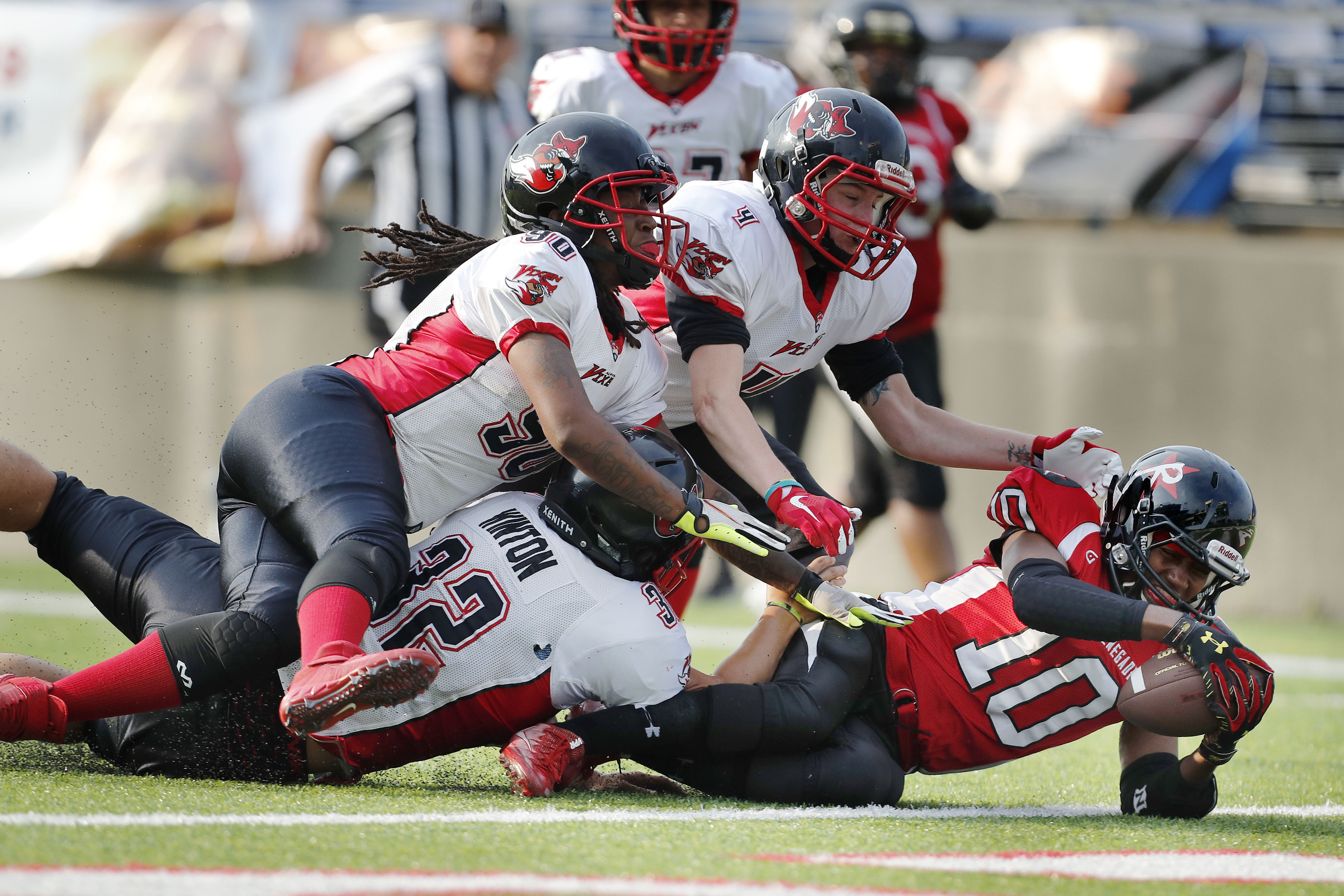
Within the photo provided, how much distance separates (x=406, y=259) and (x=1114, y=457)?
1.70 m

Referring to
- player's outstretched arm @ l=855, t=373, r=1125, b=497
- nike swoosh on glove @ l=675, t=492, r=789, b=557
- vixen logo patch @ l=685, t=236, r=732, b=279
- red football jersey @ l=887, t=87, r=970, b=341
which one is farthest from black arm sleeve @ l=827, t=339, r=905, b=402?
red football jersey @ l=887, t=87, r=970, b=341

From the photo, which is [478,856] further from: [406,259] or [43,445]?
[43,445]

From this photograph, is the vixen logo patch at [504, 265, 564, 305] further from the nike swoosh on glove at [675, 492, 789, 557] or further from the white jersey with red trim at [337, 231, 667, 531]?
the nike swoosh on glove at [675, 492, 789, 557]

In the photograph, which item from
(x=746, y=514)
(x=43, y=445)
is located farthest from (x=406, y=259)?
(x=43, y=445)

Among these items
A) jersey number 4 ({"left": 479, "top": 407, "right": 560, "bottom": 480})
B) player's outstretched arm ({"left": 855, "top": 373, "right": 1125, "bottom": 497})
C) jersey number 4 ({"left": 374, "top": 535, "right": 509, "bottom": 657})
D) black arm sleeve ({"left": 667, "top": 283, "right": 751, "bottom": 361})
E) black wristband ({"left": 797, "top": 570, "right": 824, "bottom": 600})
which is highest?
black arm sleeve ({"left": 667, "top": 283, "right": 751, "bottom": 361})

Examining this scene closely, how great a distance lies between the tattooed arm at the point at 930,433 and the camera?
11.3ft

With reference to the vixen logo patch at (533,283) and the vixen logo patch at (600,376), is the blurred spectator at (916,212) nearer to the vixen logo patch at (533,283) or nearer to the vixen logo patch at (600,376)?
the vixen logo patch at (600,376)

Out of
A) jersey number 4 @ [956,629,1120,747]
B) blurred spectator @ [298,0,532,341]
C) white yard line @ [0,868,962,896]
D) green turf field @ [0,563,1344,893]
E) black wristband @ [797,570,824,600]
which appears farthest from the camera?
blurred spectator @ [298,0,532,341]

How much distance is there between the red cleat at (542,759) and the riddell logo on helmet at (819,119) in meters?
1.42

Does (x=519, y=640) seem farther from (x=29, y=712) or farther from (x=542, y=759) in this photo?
(x=29, y=712)

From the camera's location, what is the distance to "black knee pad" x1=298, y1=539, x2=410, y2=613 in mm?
2553

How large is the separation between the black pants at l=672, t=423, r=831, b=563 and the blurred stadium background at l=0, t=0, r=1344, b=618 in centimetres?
448

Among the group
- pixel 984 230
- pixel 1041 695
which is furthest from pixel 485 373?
pixel 984 230

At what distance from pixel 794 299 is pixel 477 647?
1.13 metres
